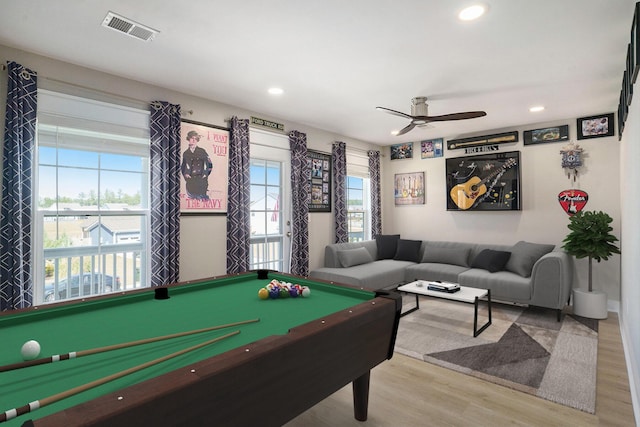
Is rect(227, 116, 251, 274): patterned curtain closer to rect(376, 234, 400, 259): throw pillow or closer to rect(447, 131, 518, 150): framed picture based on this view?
rect(376, 234, 400, 259): throw pillow

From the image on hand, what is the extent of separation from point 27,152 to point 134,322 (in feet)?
6.75

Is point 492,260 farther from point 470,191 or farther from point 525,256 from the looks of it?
point 470,191

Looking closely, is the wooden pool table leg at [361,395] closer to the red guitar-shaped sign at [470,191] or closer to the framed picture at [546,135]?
the red guitar-shaped sign at [470,191]

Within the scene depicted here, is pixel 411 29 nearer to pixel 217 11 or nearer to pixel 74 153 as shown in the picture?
pixel 217 11

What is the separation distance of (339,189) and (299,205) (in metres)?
1.01

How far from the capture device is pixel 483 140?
214 inches

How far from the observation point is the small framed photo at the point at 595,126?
442 centimetres

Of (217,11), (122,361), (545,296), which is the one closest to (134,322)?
(122,361)

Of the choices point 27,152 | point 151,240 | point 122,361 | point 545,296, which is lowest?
point 545,296

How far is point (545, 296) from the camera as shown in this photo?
4012 mm

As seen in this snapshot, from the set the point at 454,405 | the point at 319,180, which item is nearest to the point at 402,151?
the point at 319,180

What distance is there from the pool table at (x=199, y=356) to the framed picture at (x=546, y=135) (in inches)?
173

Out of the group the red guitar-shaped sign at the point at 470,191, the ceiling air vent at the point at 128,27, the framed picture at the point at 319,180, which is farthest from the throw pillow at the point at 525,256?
the ceiling air vent at the point at 128,27

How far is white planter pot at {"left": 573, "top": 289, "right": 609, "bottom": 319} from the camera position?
4.04 m
